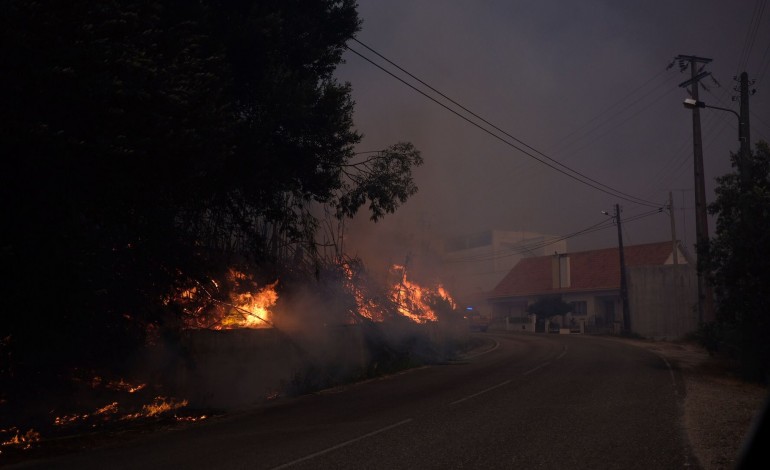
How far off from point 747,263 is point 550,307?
132 ft

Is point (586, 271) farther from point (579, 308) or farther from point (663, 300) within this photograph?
point (663, 300)

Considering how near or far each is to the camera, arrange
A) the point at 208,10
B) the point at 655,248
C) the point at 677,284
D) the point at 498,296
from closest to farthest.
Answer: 1. the point at 208,10
2. the point at 677,284
3. the point at 655,248
4. the point at 498,296

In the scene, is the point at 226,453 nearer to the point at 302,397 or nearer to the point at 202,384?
the point at 202,384

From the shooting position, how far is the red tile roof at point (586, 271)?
5584 centimetres

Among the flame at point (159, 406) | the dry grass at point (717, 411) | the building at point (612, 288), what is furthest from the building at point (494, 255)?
the flame at point (159, 406)

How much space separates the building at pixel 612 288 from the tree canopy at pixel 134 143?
25.1m

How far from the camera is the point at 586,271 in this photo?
59.0 meters

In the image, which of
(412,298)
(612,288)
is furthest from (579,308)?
(412,298)

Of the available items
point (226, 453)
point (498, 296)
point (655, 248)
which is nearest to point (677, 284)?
point (655, 248)

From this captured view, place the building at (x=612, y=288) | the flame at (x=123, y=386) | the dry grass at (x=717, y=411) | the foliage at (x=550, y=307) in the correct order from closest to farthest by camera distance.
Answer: the dry grass at (x=717, y=411)
the flame at (x=123, y=386)
the building at (x=612, y=288)
the foliage at (x=550, y=307)

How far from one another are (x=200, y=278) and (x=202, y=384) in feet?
9.20

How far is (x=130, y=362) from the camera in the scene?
11.8 metres

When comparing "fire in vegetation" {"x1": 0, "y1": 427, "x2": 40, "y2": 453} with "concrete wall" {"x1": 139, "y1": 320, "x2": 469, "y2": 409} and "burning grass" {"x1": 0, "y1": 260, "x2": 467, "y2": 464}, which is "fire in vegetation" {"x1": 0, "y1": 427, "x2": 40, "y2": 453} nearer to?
"burning grass" {"x1": 0, "y1": 260, "x2": 467, "y2": 464}

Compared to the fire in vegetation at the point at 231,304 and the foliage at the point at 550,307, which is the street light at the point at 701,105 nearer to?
the fire in vegetation at the point at 231,304
